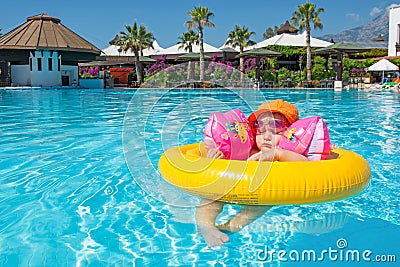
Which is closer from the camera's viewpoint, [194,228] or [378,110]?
[194,228]

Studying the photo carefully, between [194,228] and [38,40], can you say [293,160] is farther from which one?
[38,40]

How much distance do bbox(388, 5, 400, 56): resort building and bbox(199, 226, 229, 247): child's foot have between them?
33.6 meters

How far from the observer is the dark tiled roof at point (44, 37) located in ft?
95.2

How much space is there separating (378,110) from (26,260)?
40.8 feet

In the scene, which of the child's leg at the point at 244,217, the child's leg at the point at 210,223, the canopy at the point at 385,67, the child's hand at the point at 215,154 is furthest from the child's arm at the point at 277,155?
the canopy at the point at 385,67

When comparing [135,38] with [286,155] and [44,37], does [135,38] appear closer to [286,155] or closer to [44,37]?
[44,37]

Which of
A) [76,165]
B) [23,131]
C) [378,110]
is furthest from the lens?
[378,110]

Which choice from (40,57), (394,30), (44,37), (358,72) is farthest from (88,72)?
(394,30)

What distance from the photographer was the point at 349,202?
163 inches

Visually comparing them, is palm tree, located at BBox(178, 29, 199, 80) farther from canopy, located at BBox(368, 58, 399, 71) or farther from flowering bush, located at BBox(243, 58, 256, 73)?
canopy, located at BBox(368, 58, 399, 71)

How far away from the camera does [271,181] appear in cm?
323

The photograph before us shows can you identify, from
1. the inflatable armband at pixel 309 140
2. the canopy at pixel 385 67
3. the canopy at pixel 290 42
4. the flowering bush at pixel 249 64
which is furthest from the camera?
the canopy at pixel 290 42

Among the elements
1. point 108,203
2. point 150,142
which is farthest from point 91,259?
point 150,142

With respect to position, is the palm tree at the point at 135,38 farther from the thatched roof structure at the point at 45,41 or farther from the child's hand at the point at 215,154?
the child's hand at the point at 215,154
